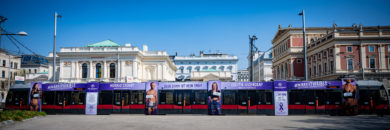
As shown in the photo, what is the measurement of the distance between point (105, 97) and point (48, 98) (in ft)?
16.9

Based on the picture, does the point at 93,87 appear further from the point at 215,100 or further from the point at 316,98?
the point at 316,98

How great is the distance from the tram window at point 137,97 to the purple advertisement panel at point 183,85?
1.63 metres

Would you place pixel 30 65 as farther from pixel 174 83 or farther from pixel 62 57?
pixel 174 83

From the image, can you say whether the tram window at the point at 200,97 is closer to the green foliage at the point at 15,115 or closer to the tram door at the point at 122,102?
the tram door at the point at 122,102

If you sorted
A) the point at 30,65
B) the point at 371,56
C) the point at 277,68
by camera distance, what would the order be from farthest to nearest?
the point at 30,65, the point at 277,68, the point at 371,56

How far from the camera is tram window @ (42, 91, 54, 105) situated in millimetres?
25594

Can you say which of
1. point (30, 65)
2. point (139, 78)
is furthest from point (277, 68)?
point (30, 65)

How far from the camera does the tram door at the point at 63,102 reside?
82.9 ft

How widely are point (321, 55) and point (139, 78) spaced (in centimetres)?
3322

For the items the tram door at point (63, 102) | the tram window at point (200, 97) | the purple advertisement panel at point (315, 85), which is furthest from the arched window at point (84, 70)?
the purple advertisement panel at point (315, 85)

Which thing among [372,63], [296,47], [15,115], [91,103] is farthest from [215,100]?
[296,47]

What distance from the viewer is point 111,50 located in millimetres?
56188

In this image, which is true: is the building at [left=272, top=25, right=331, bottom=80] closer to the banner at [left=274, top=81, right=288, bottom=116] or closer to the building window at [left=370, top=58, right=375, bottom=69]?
the building window at [left=370, top=58, right=375, bottom=69]

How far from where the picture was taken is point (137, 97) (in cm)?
2456
